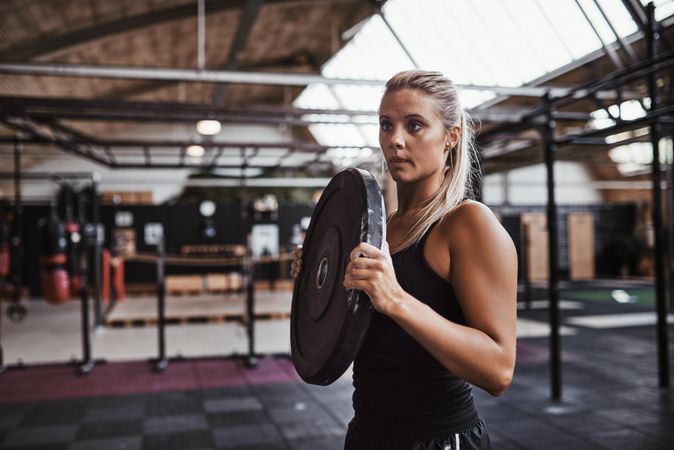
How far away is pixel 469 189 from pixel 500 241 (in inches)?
10.0

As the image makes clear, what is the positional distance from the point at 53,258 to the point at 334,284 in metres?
6.49

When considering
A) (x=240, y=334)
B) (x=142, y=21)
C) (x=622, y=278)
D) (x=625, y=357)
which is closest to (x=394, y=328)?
(x=625, y=357)

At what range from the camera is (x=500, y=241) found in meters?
0.95

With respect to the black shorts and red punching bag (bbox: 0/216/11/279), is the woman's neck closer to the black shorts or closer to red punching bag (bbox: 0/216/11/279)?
the black shorts

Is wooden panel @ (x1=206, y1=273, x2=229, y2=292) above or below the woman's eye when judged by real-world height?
below

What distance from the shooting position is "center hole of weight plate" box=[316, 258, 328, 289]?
1.11 m

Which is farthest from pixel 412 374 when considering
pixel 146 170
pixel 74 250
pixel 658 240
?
pixel 146 170

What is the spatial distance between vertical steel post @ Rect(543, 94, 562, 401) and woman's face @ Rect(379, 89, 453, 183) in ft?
11.7

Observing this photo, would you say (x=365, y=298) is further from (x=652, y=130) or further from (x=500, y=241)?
(x=652, y=130)

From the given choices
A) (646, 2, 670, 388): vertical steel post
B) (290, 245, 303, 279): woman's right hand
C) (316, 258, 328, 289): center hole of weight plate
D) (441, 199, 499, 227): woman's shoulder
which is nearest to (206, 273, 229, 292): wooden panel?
(646, 2, 670, 388): vertical steel post

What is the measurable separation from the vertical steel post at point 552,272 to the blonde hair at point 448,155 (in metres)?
3.51

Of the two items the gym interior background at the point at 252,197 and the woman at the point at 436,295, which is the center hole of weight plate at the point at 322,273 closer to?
the woman at the point at 436,295

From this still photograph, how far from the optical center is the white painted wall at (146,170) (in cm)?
1363

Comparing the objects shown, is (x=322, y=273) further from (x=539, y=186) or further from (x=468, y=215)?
(x=539, y=186)
